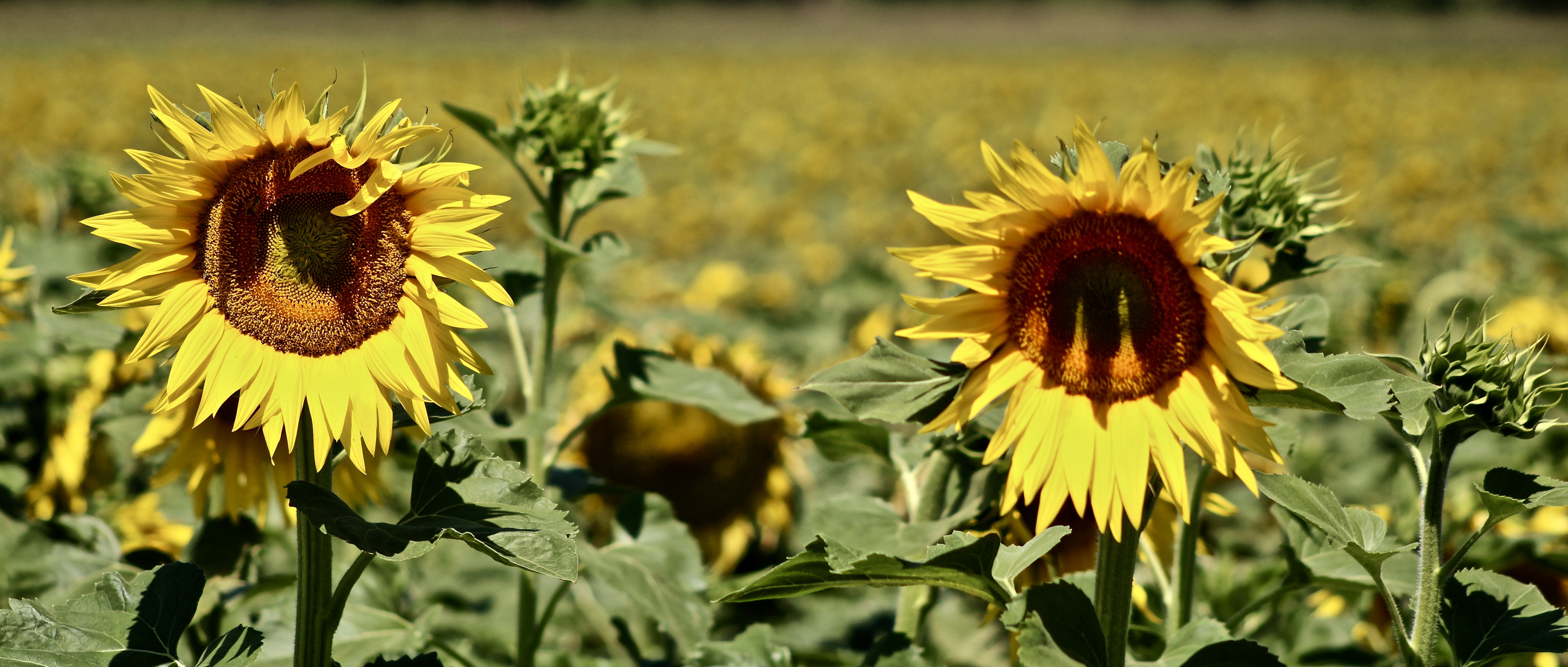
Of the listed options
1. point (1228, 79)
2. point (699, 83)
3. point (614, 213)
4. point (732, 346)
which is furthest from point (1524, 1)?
point (732, 346)

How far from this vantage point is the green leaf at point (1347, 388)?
100 cm

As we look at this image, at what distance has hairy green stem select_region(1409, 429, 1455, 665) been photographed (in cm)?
115

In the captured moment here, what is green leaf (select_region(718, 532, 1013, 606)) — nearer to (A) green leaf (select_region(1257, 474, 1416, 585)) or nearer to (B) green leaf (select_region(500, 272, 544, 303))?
(A) green leaf (select_region(1257, 474, 1416, 585))

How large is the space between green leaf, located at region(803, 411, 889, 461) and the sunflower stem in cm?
67

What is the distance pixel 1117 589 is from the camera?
1129 mm

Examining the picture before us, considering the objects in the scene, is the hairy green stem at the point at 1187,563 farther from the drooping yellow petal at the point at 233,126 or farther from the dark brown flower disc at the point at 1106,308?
the drooping yellow petal at the point at 233,126

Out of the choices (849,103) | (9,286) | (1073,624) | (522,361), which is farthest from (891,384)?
(849,103)

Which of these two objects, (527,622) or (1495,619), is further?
(527,622)

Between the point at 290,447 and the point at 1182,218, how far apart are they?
0.90 metres

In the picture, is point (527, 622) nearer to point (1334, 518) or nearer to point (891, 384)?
point (891, 384)

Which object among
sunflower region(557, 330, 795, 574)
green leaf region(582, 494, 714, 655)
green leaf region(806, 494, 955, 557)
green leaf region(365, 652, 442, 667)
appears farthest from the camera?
sunflower region(557, 330, 795, 574)

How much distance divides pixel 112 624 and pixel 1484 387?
145cm

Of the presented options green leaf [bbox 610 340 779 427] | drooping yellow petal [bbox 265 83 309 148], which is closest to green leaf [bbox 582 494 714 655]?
green leaf [bbox 610 340 779 427]

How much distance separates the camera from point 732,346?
2920 mm
